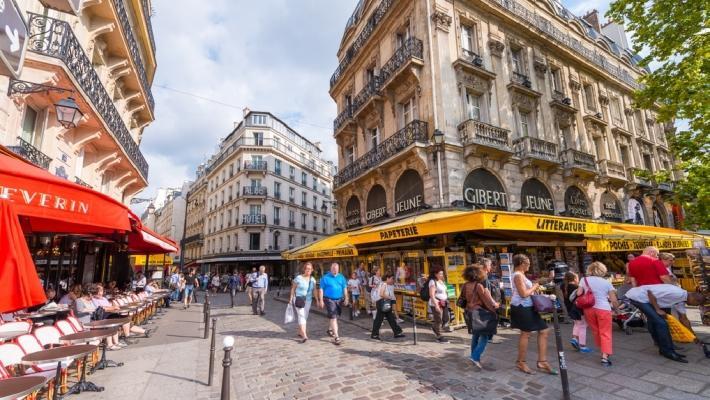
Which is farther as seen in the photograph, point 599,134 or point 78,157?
point 599,134

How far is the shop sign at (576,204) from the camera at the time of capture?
14750 millimetres

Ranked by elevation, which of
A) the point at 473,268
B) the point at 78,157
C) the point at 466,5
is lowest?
the point at 473,268

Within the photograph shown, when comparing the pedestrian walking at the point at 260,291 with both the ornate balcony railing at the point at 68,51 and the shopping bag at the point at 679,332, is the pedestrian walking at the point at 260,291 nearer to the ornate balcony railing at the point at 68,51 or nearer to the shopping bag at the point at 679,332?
the ornate balcony railing at the point at 68,51

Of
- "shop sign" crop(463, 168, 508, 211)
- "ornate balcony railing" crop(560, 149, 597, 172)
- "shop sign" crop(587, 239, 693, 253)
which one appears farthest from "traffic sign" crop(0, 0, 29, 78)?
"ornate balcony railing" crop(560, 149, 597, 172)

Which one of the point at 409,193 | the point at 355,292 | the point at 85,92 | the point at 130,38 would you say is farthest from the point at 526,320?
the point at 130,38

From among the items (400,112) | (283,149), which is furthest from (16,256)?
(283,149)

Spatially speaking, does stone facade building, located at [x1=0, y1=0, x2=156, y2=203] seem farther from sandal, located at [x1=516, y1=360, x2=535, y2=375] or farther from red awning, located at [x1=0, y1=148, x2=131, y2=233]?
sandal, located at [x1=516, y1=360, x2=535, y2=375]

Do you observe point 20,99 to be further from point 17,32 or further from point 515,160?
point 515,160

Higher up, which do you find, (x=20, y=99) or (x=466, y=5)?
(x=466, y=5)

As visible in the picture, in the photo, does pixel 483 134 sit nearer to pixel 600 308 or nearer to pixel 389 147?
pixel 389 147

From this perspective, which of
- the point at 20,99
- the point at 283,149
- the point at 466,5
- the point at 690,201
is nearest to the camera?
the point at 20,99

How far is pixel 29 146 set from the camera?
7328 mm

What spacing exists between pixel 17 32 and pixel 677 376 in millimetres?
9383

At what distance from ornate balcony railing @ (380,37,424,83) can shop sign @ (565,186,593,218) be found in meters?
9.48
